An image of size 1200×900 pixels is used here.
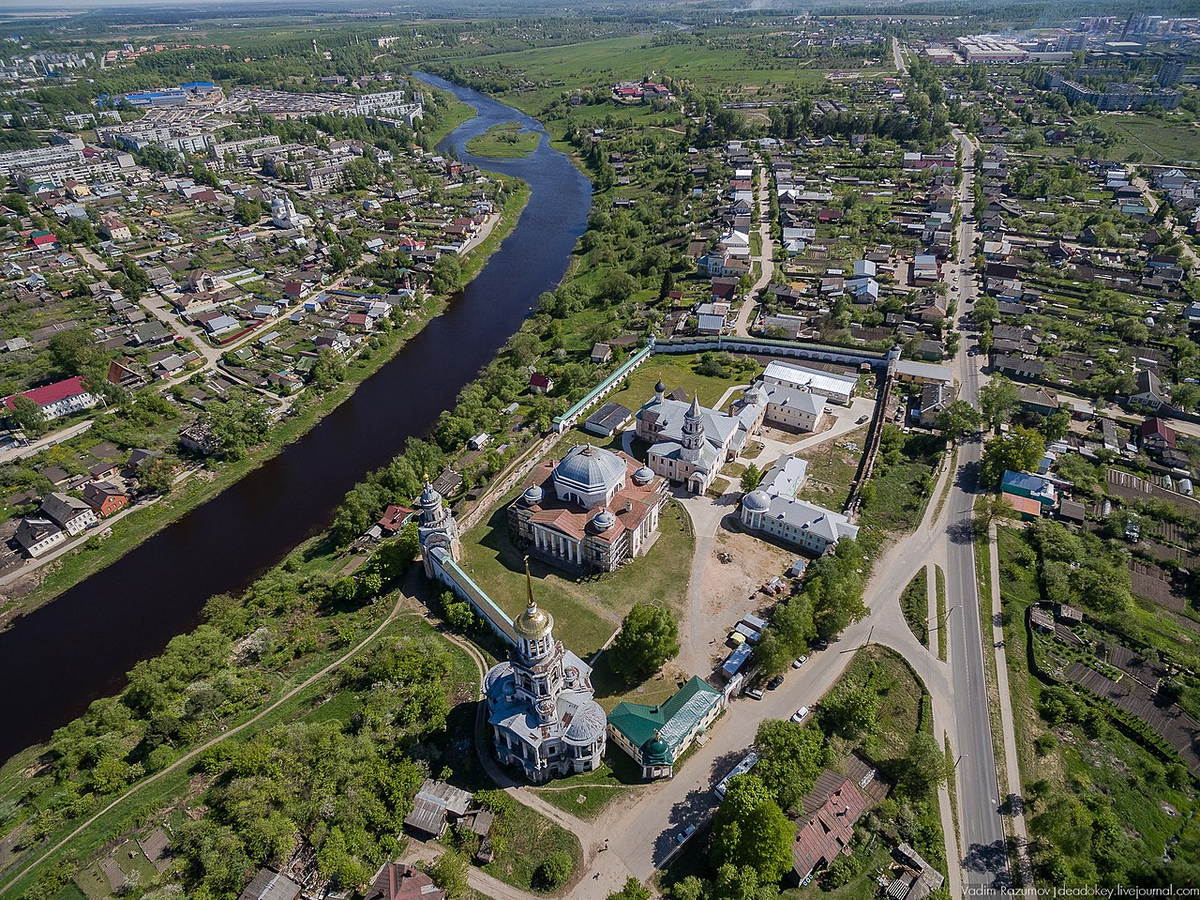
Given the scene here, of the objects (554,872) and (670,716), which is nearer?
(554,872)

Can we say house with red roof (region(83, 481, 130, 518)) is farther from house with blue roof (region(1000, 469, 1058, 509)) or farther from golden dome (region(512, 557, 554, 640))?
house with blue roof (region(1000, 469, 1058, 509))

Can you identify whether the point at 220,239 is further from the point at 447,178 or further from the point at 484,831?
the point at 484,831

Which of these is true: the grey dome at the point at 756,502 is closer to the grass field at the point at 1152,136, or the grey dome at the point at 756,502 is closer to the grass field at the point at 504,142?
the grass field at the point at 504,142

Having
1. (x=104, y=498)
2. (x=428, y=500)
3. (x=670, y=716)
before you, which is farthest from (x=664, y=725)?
(x=104, y=498)

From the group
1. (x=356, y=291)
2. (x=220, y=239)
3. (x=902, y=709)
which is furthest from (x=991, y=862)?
(x=220, y=239)

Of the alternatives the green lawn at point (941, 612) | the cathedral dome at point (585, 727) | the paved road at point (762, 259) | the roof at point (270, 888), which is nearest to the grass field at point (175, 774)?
the roof at point (270, 888)

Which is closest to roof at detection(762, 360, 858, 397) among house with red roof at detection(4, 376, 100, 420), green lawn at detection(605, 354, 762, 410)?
green lawn at detection(605, 354, 762, 410)

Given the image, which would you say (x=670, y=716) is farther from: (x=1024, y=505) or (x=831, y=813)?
(x=1024, y=505)
